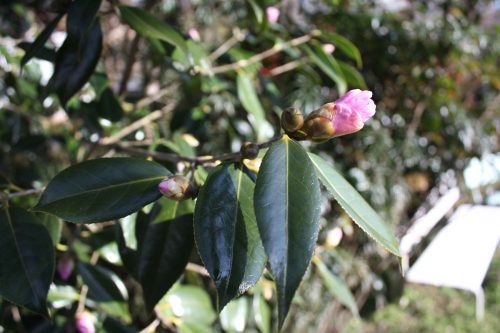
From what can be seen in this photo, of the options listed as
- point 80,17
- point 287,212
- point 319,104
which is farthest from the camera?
point 319,104

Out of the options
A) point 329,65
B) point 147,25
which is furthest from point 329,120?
point 329,65

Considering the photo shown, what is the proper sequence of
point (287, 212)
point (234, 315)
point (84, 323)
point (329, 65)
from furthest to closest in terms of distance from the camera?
point (234, 315), point (329, 65), point (84, 323), point (287, 212)

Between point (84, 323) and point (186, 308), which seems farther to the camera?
point (186, 308)

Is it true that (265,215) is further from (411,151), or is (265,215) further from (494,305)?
(494,305)

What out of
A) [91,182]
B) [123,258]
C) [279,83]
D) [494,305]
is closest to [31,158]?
[279,83]

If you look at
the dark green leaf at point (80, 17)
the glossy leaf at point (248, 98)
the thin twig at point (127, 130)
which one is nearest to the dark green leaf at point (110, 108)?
the thin twig at point (127, 130)

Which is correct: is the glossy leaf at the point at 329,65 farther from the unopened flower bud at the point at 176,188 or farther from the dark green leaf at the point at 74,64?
the unopened flower bud at the point at 176,188

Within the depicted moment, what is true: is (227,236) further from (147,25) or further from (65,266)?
(65,266)
